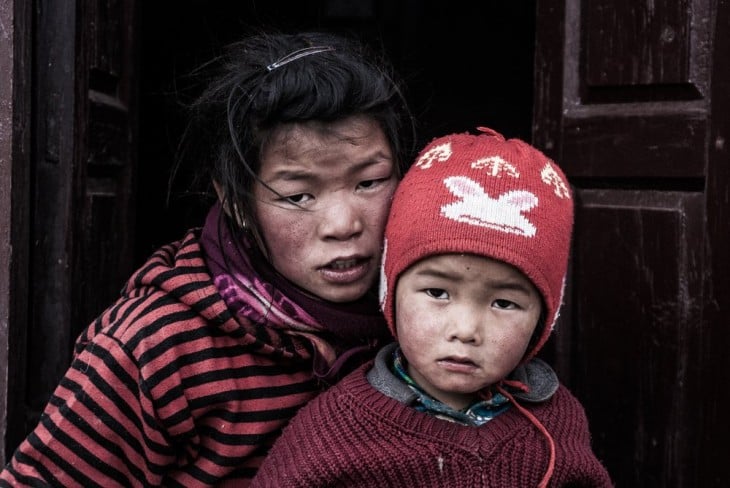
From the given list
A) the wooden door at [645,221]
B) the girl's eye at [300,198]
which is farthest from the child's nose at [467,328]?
the wooden door at [645,221]

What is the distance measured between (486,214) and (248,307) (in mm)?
505

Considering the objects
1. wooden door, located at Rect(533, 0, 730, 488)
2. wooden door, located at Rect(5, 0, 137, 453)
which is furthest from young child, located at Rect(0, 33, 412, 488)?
wooden door, located at Rect(533, 0, 730, 488)

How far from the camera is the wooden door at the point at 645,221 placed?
1.92m

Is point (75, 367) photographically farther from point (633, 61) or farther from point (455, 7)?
point (455, 7)

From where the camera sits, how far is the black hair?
160 centimetres

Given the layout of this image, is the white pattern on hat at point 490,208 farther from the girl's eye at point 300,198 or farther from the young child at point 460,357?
the girl's eye at point 300,198

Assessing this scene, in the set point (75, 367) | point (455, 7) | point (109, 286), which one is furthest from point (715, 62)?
point (455, 7)

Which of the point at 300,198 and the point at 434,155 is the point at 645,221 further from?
the point at 300,198

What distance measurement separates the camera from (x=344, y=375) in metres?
1.68

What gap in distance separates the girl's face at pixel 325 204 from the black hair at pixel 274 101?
0.03 m

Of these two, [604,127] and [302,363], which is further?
[604,127]

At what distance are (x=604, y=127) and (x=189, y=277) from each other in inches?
44.8

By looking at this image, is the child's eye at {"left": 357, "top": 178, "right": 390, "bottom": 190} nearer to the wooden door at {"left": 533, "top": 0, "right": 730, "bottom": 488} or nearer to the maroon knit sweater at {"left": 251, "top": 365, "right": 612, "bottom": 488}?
the maroon knit sweater at {"left": 251, "top": 365, "right": 612, "bottom": 488}

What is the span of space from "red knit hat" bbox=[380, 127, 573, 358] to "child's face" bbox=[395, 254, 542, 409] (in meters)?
0.03
